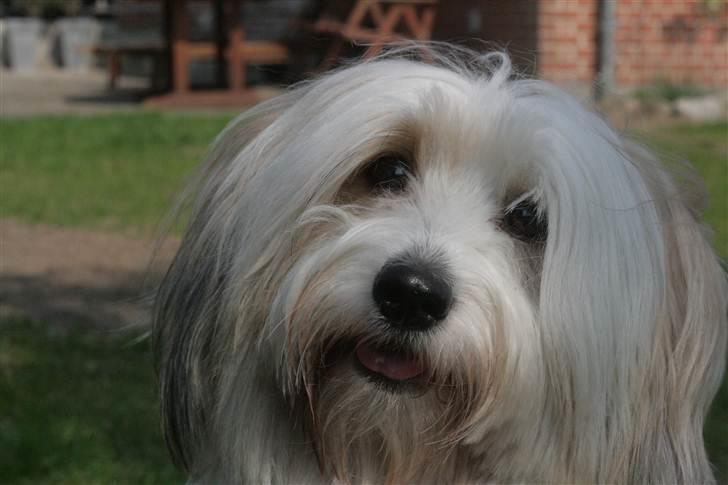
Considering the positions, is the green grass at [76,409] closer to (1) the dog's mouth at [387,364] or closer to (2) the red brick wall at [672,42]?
(1) the dog's mouth at [387,364]

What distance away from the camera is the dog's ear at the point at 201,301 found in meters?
2.25

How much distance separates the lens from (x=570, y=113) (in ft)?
7.11

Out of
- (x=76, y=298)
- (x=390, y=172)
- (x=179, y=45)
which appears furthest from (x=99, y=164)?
(x=390, y=172)

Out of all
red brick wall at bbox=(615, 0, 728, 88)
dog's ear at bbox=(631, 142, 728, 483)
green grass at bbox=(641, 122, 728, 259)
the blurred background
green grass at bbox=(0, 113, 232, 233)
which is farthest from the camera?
red brick wall at bbox=(615, 0, 728, 88)

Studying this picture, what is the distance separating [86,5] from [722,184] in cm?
2561

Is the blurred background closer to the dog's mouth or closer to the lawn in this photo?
the lawn

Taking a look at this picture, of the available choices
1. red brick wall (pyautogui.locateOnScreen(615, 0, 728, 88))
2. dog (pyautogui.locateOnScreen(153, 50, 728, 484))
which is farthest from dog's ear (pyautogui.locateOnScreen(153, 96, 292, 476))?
red brick wall (pyautogui.locateOnScreen(615, 0, 728, 88))

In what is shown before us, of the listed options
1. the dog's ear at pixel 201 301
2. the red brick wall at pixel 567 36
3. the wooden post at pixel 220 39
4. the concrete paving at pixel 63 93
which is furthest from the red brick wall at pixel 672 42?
the dog's ear at pixel 201 301

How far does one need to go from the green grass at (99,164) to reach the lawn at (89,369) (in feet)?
0.05

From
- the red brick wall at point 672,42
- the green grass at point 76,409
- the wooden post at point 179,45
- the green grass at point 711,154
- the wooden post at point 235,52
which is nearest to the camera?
the green grass at point 76,409

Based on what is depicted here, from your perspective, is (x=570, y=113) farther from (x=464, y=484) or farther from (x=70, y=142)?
(x=70, y=142)

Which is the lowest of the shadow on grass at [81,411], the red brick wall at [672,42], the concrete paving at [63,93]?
the shadow on grass at [81,411]

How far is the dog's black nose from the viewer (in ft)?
6.40

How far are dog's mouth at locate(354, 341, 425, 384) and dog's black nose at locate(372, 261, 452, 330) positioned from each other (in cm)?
8
